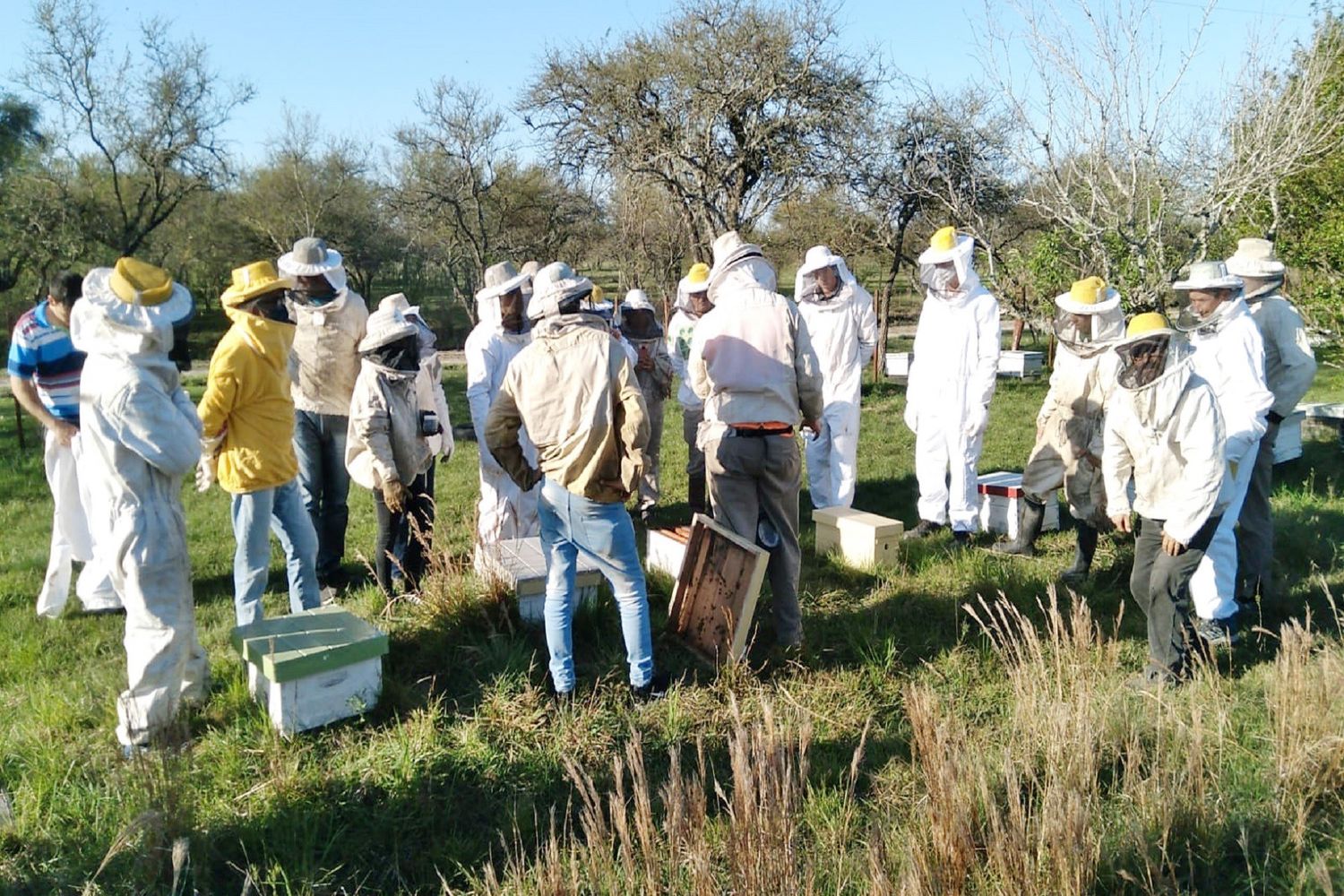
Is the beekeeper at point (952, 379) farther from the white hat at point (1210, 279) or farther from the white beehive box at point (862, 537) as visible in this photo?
the white hat at point (1210, 279)

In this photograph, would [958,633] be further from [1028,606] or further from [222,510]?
[222,510]

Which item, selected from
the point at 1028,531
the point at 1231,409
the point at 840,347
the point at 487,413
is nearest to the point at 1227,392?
the point at 1231,409

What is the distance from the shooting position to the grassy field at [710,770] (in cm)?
263

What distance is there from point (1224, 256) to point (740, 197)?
279 inches

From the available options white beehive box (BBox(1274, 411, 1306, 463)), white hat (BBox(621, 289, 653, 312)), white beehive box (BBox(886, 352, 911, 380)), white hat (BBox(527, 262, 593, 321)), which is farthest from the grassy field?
white beehive box (BBox(886, 352, 911, 380))

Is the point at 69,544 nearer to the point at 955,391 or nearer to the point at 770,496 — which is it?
the point at 770,496

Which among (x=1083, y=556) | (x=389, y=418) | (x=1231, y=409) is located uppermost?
(x=389, y=418)

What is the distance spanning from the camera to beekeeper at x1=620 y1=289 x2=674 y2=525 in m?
7.27

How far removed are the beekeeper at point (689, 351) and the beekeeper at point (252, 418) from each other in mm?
3574

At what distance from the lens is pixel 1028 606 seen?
17.9 ft

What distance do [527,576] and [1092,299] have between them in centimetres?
376

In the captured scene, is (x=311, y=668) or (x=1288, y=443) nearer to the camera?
(x=311, y=668)

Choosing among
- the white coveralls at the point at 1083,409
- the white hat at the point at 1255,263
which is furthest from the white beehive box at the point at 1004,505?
the white hat at the point at 1255,263

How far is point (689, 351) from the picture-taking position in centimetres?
739
